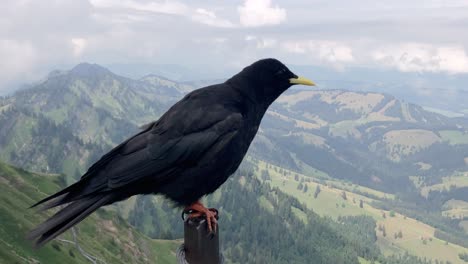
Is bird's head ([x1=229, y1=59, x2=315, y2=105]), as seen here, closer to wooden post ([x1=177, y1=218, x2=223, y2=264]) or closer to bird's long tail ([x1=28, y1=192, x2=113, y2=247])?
wooden post ([x1=177, y1=218, x2=223, y2=264])

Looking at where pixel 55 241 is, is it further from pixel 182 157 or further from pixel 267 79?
pixel 182 157

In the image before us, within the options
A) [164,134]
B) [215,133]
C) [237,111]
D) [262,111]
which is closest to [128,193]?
[164,134]

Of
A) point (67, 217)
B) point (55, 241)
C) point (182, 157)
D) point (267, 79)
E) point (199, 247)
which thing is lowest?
point (55, 241)

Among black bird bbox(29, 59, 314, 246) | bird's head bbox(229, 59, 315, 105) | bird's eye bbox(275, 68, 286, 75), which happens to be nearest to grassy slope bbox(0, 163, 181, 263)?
black bird bbox(29, 59, 314, 246)

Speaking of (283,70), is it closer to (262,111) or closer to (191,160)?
(262,111)

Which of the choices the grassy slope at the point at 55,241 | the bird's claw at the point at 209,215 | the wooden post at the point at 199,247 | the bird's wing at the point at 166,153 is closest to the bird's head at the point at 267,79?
the bird's wing at the point at 166,153

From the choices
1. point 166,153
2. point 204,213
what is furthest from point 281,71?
point 204,213

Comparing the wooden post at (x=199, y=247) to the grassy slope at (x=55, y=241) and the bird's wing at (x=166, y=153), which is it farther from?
the grassy slope at (x=55, y=241)
